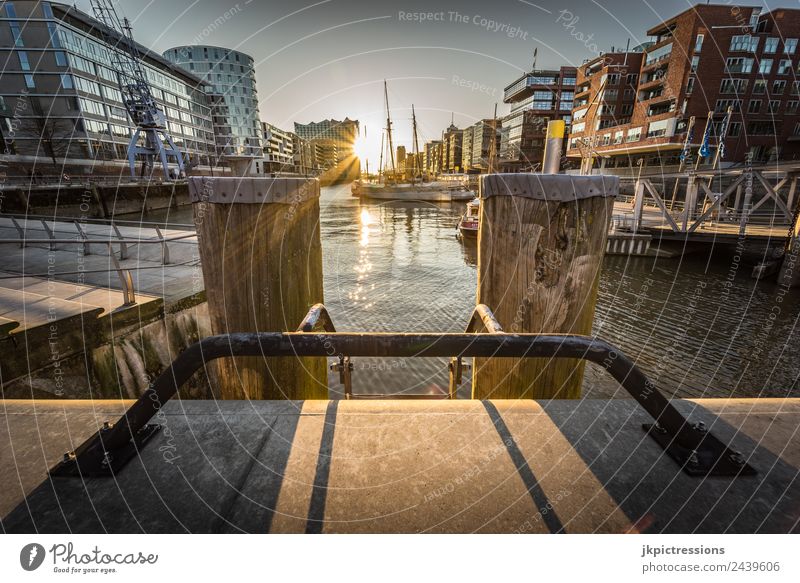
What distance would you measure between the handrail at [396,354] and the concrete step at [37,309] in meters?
4.54

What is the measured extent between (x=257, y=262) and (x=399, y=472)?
149cm

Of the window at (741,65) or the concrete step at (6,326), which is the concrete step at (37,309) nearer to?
the concrete step at (6,326)

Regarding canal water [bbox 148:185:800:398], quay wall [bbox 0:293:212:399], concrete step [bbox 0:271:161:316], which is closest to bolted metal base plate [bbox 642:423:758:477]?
quay wall [bbox 0:293:212:399]

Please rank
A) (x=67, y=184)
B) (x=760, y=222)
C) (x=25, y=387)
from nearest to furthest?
1. (x=25, y=387)
2. (x=760, y=222)
3. (x=67, y=184)

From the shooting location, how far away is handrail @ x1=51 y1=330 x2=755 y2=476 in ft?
4.74

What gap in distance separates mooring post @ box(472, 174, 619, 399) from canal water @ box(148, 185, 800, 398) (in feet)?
19.2

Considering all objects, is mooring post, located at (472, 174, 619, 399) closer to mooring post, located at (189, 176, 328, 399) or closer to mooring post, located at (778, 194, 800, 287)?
mooring post, located at (189, 176, 328, 399)

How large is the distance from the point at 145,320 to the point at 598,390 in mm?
9575

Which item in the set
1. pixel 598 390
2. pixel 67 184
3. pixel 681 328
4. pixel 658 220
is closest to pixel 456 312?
pixel 598 390

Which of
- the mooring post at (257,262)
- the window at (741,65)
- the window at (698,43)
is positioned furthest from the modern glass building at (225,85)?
the mooring post at (257,262)

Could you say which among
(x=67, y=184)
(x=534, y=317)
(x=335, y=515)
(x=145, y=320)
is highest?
(x=67, y=184)

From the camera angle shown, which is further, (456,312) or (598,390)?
(456,312)

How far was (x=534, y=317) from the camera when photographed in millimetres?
2197

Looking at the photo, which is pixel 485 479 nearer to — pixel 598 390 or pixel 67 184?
pixel 598 390
